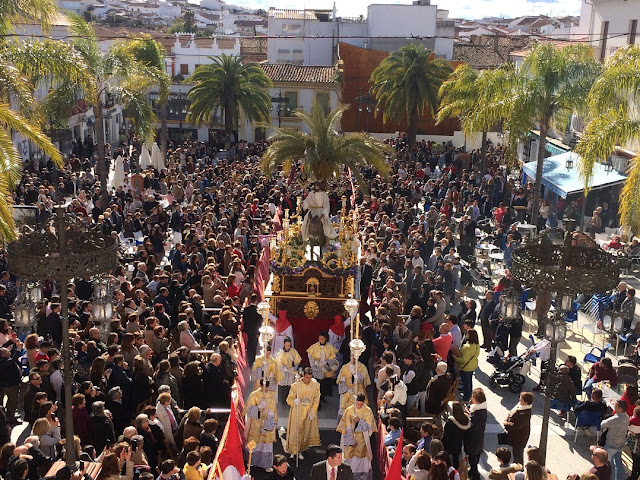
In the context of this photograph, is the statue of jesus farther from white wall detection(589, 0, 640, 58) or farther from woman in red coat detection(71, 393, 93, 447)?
white wall detection(589, 0, 640, 58)

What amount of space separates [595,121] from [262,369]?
1040 cm

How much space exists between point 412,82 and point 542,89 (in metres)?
18.1

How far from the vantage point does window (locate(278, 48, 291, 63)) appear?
6369 centimetres

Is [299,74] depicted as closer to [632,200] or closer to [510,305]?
[632,200]

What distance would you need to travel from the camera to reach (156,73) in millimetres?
30844

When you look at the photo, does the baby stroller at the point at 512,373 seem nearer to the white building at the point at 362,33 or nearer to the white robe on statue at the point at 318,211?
the white robe on statue at the point at 318,211

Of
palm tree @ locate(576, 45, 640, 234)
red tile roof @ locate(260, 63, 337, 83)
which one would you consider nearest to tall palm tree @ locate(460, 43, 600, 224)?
palm tree @ locate(576, 45, 640, 234)

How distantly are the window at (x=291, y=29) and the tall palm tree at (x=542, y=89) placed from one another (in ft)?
153

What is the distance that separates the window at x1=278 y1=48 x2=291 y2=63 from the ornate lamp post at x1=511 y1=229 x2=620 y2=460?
2216 inches

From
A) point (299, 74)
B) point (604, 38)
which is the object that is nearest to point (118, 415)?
point (604, 38)

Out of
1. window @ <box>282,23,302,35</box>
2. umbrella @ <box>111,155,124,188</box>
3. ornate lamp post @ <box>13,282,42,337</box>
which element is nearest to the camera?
→ ornate lamp post @ <box>13,282,42,337</box>

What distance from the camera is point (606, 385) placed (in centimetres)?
1270

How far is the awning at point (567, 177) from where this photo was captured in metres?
25.3

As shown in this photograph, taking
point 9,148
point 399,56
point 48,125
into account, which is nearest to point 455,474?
point 9,148
